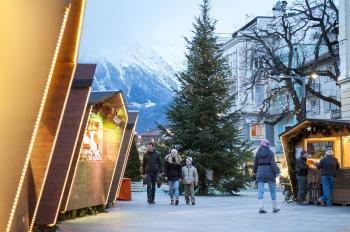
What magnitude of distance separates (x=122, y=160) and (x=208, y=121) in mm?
10251

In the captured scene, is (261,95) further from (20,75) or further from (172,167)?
(20,75)

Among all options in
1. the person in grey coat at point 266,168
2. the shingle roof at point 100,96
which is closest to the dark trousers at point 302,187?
the person in grey coat at point 266,168

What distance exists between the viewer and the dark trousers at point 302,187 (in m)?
20.1

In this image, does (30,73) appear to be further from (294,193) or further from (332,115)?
(332,115)

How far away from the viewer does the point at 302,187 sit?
796 inches

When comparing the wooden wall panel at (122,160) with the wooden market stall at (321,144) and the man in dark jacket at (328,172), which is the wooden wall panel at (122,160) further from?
the man in dark jacket at (328,172)

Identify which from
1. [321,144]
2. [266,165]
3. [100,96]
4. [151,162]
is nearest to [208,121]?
[151,162]

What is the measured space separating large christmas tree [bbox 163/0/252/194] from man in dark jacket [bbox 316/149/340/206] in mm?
9298

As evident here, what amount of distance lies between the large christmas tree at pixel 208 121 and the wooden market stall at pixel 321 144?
7.41 meters

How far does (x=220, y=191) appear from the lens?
29.2m

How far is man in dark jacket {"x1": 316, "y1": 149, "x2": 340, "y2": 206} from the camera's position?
19.3m

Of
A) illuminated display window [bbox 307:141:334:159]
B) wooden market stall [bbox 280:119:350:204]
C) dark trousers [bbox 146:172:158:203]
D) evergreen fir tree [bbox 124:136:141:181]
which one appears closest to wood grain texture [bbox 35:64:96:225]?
dark trousers [bbox 146:172:158:203]

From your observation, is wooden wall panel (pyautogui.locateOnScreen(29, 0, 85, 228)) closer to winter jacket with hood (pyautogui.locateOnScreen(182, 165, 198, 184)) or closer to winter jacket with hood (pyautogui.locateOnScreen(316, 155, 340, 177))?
winter jacket with hood (pyautogui.locateOnScreen(316, 155, 340, 177))

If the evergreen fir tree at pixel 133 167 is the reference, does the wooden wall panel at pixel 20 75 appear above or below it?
below
